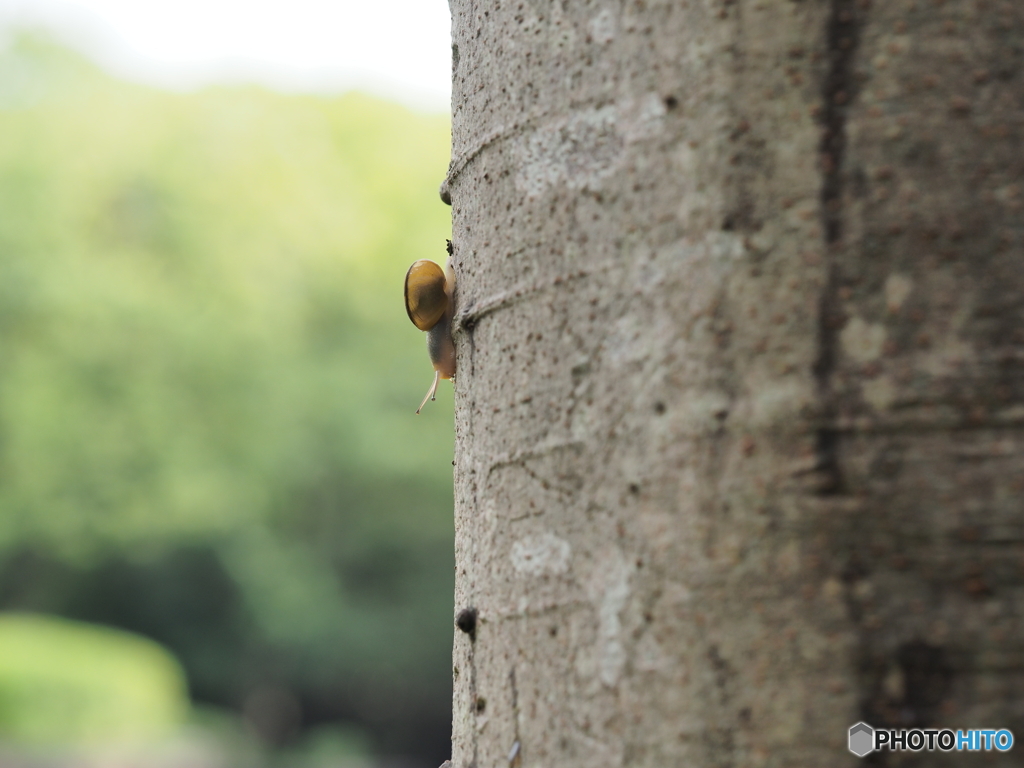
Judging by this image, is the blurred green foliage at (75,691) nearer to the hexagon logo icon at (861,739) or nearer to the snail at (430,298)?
the snail at (430,298)

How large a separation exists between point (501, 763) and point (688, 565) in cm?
24

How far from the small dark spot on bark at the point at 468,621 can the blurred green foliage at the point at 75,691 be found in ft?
37.9

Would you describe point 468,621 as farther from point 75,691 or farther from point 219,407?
point 219,407

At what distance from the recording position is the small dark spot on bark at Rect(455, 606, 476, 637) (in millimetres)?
908

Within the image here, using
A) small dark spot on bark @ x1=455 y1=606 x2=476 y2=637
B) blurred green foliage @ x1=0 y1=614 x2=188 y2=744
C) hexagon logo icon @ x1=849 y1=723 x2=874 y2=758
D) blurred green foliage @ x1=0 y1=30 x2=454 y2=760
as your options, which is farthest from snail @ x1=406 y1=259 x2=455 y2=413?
blurred green foliage @ x1=0 y1=30 x2=454 y2=760

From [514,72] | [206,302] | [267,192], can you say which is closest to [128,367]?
[206,302]

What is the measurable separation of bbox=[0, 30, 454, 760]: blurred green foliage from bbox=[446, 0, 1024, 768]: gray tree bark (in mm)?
14241

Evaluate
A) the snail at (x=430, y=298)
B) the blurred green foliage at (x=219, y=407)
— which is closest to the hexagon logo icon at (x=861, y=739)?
the snail at (x=430, y=298)

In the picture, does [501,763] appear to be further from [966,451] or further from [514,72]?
[514,72]

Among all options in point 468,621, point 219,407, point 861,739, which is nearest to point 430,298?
point 468,621

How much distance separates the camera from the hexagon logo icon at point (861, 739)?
665mm

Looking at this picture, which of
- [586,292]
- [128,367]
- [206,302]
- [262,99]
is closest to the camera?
[586,292]

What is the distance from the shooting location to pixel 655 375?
2.49 feet

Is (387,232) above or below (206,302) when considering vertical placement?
above
